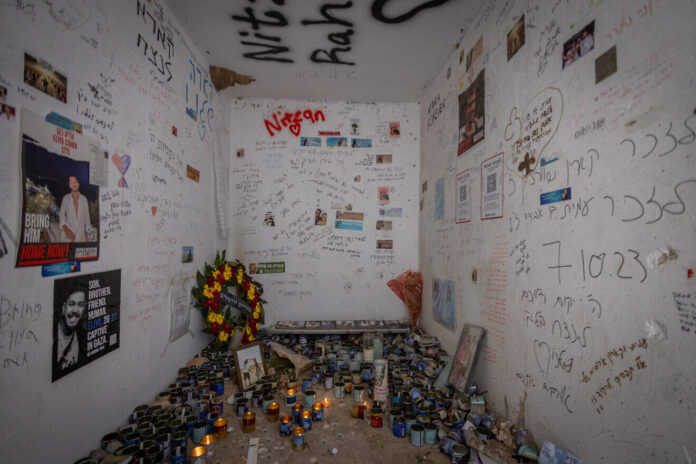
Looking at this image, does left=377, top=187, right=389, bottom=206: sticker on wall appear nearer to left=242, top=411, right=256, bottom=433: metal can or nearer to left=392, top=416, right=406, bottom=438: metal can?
left=392, top=416, right=406, bottom=438: metal can

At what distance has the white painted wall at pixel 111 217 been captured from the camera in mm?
1117

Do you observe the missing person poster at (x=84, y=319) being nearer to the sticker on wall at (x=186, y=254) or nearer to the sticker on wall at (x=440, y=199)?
the sticker on wall at (x=186, y=254)

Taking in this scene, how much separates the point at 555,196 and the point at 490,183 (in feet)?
1.91

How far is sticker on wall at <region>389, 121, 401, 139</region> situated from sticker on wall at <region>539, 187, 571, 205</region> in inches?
90.4

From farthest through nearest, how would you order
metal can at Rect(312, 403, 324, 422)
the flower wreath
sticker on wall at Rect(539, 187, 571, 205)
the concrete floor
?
the flower wreath
metal can at Rect(312, 403, 324, 422)
the concrete floor
sticker on wall at Rect(539, 187, 571, 205)

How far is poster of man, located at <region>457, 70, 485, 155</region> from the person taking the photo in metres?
2.16

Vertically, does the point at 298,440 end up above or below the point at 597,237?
below

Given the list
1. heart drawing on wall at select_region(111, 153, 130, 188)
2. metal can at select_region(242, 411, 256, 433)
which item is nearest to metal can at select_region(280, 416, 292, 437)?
metal can at select_region(242, 411, 256, 433)

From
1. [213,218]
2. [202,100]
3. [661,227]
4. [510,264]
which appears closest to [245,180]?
[213,218]

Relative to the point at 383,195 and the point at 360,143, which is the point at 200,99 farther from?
the point at 383,195

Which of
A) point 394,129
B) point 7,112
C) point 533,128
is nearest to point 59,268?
point 7,112

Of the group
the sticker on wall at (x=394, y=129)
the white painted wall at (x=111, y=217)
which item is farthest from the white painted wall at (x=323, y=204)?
the white painted wall at (x=111, y=217)

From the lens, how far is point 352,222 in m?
3.62

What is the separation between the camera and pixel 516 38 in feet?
5.83
